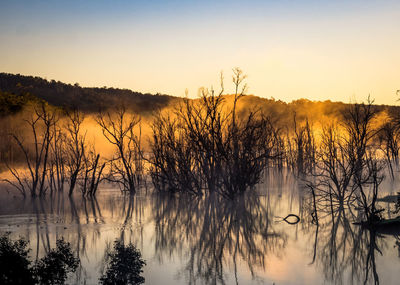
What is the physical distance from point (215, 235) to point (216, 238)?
13.8 inches

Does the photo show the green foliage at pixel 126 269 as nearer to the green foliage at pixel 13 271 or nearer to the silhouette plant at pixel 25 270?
the silhouette plant at pixel 25 270

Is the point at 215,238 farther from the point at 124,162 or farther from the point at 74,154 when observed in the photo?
the point at 74,154

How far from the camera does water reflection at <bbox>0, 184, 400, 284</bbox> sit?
7.90m

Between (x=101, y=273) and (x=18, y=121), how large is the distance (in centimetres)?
2828

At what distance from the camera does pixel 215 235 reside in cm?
1115

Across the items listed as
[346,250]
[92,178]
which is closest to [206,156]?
[92,178]

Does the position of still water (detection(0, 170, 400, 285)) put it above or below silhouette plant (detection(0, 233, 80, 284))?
below

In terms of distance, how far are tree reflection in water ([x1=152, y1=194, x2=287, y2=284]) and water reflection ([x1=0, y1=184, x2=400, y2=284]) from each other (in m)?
0.02

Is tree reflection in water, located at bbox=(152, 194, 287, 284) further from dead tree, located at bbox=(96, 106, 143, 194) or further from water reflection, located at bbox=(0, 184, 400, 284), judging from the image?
dead tree, located at bbox=(96, 106, 143, 194)

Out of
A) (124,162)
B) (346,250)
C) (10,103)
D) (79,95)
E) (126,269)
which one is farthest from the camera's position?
(79,95)

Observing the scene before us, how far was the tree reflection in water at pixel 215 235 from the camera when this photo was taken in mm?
8461

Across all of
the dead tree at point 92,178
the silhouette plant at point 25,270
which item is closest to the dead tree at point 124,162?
the dead tree at point 92,178

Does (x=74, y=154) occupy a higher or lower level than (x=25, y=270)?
higher

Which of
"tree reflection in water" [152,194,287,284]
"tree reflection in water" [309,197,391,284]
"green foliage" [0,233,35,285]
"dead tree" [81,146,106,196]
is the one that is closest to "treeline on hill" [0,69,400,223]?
"dead tree" [81,146,106,196]
